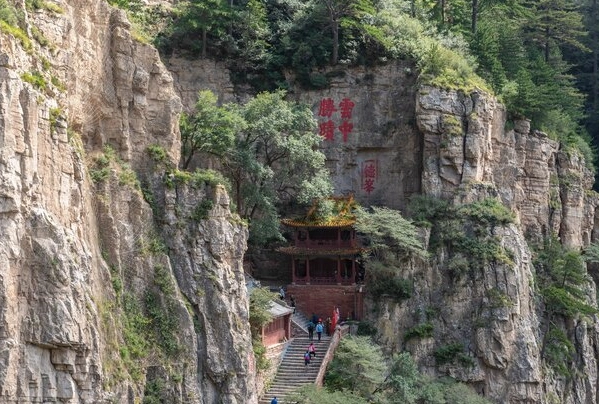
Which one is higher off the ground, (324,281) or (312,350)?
(324,281)

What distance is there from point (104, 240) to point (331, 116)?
18.1 metres

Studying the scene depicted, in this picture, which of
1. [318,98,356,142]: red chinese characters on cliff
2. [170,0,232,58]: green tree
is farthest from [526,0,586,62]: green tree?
[170,0,232,58]: green tree

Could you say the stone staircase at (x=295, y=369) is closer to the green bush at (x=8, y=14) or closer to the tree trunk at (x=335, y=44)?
the tree trunk at (x=335, y=44)

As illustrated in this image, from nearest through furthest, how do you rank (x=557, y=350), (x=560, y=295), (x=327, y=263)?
(x=327, y=263)
(x=560, y=295)
(x=557, y=350)

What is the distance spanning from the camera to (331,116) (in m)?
48.1

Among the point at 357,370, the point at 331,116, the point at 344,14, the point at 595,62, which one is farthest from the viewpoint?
the point at 595,62

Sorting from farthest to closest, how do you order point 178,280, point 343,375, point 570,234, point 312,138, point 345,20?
point 570,234 → point 345,20 → point 312,138 → point 343,375 → point 178,280

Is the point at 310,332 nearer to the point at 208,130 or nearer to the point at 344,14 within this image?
the point at 208,130

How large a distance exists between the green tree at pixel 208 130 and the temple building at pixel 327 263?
5727mm

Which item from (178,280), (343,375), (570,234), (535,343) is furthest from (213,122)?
(570,234)

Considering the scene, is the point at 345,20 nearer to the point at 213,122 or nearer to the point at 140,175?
the point at 213,122

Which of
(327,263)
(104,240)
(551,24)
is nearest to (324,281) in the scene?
(327,263)

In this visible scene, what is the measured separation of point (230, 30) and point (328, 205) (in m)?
10.1

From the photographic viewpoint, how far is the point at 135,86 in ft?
116
